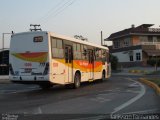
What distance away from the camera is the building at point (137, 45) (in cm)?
7488

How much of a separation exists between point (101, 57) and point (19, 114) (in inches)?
676

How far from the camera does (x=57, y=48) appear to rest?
64.7ft

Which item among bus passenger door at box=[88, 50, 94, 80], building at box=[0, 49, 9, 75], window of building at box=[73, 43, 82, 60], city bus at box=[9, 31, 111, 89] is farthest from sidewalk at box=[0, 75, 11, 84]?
city bus at box=[9, 31, 111, 89]

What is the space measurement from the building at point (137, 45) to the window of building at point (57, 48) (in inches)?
2180

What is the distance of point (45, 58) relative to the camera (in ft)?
61.6

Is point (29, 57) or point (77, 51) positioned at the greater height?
point (77, 51)

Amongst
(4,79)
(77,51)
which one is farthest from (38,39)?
(4,79)

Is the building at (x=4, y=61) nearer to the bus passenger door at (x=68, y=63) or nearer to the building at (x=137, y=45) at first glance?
the bus passenger door at (x=68, y=63)

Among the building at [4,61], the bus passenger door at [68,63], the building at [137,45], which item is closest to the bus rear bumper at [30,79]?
the bus passenger door at [68,63]

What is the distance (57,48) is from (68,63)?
1541 millimetres

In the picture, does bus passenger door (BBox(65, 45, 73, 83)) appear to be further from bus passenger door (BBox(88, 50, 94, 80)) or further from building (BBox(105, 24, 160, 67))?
building (BBox(105, 24, 160, 67))

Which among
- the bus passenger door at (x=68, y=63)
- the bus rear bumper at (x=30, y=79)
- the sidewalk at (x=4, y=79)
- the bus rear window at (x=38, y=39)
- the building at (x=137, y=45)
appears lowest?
the sidewalk at (x=4, y=79)

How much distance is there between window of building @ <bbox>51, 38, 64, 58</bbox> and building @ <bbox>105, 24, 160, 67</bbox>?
55.4 metres

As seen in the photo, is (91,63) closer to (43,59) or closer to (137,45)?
(43,59)
